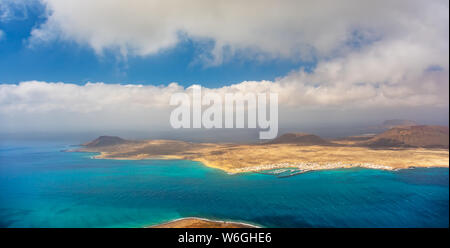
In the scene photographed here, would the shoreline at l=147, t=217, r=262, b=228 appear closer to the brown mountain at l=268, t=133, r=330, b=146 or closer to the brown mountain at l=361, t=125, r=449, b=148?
the brown mountain at l=268, t=133, r=330, b=146

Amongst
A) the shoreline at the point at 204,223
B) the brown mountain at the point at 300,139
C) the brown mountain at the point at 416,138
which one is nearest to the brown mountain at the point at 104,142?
the brown mountain at the point at 300,139

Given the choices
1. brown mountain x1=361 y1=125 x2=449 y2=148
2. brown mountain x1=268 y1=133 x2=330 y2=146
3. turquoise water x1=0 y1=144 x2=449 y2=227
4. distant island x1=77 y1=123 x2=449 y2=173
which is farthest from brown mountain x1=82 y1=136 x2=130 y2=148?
brown mountain x1=361 y1=125 x2=449 y2=148

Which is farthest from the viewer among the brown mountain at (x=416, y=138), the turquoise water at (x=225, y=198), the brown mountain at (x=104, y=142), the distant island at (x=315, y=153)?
the brown mountain at (x=104, y=142)

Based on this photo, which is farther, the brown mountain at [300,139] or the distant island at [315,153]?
the brown mountain at [300,139]

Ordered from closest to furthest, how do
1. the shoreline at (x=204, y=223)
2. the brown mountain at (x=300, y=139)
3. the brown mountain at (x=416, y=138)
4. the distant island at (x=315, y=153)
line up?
the shoreline at (x=204, y=223) < the distant island at (x=315, y=153) < the brown mountain at (x=416, y=138) < the brown mountain at (x=300, y=139)

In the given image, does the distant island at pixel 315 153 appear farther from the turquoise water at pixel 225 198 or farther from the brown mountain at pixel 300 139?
the turquoise water at pixel 225 198

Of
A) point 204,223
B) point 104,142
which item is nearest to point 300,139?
point 204,223
